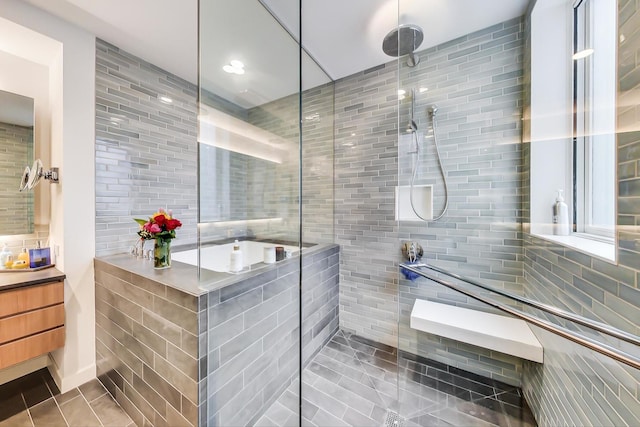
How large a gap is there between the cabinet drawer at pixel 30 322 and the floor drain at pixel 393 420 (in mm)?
2392

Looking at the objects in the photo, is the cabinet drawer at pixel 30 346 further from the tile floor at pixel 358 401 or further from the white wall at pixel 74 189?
the tile floor at pixel 358 401

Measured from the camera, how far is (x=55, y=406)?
1516mm

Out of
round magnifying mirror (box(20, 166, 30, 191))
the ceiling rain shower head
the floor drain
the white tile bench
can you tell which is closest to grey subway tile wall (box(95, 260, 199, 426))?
round magnifying mirror (box(20, 166, 30, 191))

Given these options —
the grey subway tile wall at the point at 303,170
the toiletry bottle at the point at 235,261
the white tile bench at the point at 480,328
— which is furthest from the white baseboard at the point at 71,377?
the white tile bench at the point at 480,328

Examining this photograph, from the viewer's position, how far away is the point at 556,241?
120 centimetres

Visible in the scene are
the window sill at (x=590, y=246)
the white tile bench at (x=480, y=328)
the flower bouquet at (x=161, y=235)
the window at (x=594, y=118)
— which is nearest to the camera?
the window sill at (x=590, y=246)

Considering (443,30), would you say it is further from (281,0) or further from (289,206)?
(289,206)

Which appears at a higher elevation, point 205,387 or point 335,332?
point 205,387

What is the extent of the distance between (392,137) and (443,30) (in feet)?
2.76

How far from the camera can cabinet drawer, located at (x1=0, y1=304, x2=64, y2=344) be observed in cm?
139

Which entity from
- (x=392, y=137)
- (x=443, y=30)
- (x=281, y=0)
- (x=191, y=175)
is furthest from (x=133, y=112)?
(x=443, y=30)

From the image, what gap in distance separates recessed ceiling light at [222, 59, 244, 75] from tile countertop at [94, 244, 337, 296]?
5.11 ft

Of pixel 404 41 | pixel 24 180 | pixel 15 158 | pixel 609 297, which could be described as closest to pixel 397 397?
pixel 609 297

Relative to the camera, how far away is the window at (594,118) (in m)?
1.00
